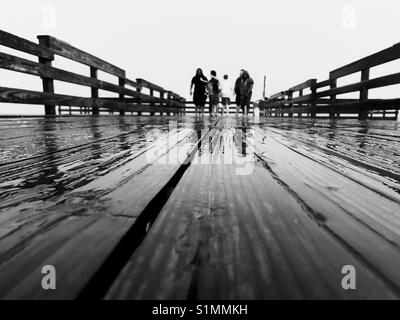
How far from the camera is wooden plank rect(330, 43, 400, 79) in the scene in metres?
4.37

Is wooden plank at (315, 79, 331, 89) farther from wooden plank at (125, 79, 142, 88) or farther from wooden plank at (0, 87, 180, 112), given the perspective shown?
wooden plank at (0, 87, 180, 112)

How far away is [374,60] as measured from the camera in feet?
16.1

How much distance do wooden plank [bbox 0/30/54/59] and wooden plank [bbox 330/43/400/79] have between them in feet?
16.7

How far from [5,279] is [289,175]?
2.53ft

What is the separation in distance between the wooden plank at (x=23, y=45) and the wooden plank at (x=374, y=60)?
16.7 feet

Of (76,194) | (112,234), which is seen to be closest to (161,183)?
(76,194)

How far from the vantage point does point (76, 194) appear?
2.29 feet

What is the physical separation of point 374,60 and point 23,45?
5311 mm

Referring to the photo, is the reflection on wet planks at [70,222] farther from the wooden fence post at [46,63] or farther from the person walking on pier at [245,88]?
the person walking on pier at [245,88]

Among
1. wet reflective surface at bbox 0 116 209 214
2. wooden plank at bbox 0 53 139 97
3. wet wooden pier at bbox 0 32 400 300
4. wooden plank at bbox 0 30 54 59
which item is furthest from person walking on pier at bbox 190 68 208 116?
wet wooden pier at bbox 0 32 400 300

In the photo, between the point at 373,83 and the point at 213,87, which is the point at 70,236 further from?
the point at 213,87

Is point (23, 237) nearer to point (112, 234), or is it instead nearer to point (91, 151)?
point (112, 234)

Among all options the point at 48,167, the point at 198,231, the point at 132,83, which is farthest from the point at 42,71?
the point at 198,231

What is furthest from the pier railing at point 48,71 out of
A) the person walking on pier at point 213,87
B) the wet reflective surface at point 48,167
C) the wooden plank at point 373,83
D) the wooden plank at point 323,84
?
the person walking on pier at point 213,87
